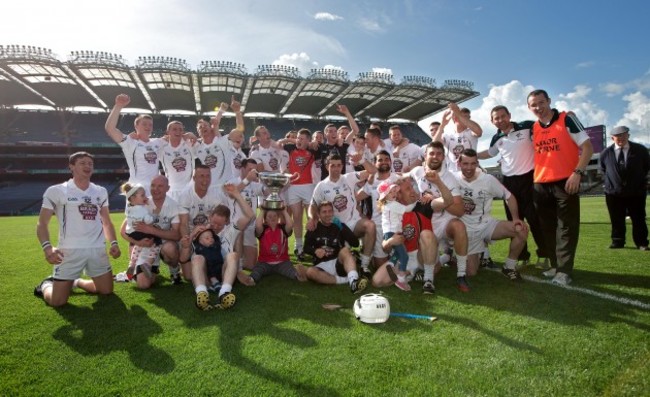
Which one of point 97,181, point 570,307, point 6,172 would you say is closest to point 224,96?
point 97,181

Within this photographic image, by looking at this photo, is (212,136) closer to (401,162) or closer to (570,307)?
(401,162)

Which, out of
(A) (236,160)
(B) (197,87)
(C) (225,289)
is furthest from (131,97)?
(C) (225,289)

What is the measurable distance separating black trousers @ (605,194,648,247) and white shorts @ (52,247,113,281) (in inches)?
336

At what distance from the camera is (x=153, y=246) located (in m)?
5.35

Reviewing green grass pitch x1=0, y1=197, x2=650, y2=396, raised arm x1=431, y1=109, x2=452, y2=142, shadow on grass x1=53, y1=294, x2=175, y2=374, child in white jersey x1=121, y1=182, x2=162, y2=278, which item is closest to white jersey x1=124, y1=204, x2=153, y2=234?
child in white jersey x1=121, y1=182, x2=162, y2=278

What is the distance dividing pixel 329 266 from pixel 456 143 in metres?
3.72

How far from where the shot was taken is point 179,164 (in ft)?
22.6

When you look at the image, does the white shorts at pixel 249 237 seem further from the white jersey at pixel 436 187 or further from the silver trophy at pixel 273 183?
the white jersey at pixel 436 187

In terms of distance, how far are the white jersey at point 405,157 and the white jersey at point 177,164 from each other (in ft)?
12.8

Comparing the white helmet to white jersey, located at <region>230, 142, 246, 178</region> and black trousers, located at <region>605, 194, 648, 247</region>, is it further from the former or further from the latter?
black trousers, located at <region>605, 194, 648, 247</region>

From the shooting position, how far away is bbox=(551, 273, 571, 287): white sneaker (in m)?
4.69

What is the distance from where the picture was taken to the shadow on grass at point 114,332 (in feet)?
9.63

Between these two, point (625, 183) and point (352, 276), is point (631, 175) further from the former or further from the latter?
point (352, 276)

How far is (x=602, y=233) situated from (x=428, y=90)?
110ft
